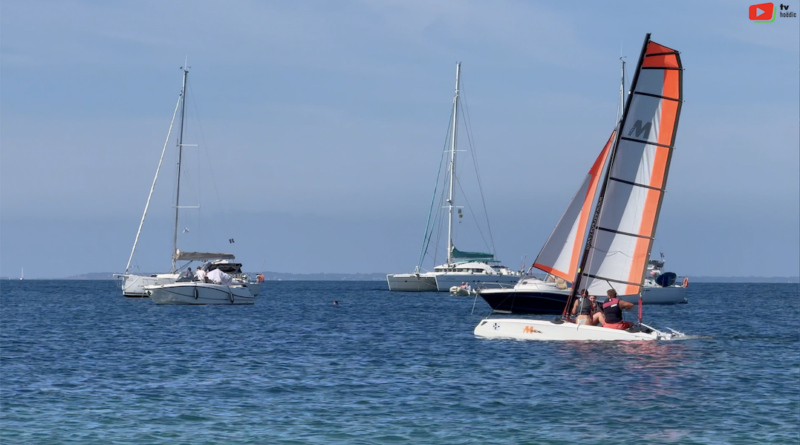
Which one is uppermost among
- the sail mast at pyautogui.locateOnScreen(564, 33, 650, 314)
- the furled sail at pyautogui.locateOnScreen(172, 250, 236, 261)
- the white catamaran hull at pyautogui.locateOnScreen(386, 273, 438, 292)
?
the sail mast at pyautogui.locateOnScreen(564, 33, 650, 314)

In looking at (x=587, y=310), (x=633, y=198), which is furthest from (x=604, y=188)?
(x=587, y=310)

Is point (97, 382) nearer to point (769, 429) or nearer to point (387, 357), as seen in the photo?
point (387, 357)

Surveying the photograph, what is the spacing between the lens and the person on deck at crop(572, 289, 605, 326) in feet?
113

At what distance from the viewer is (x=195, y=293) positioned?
66.8 metres

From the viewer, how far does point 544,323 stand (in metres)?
35.8

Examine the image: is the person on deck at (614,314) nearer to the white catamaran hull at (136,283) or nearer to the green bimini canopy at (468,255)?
the white catamaran hull at (136,283)

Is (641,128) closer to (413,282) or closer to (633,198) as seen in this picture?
(633,198)

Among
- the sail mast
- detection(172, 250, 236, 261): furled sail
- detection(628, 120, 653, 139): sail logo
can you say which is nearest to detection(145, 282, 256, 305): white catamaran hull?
detection(172, 250, 236, 261): furled sail

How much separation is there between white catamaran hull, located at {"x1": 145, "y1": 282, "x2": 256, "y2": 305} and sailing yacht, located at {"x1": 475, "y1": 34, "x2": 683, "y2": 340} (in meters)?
33.4

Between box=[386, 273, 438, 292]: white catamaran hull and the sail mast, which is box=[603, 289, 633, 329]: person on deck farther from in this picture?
box=[386, 273, 438, 292]: white catamaran hull

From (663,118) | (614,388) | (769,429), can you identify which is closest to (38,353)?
(614,388)

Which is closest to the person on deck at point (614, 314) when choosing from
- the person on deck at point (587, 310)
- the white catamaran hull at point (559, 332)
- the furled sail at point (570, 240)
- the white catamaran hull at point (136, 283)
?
the person on deck at point (587, 310)

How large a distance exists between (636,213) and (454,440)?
18521mm

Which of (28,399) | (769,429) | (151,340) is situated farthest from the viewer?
(151,340)
